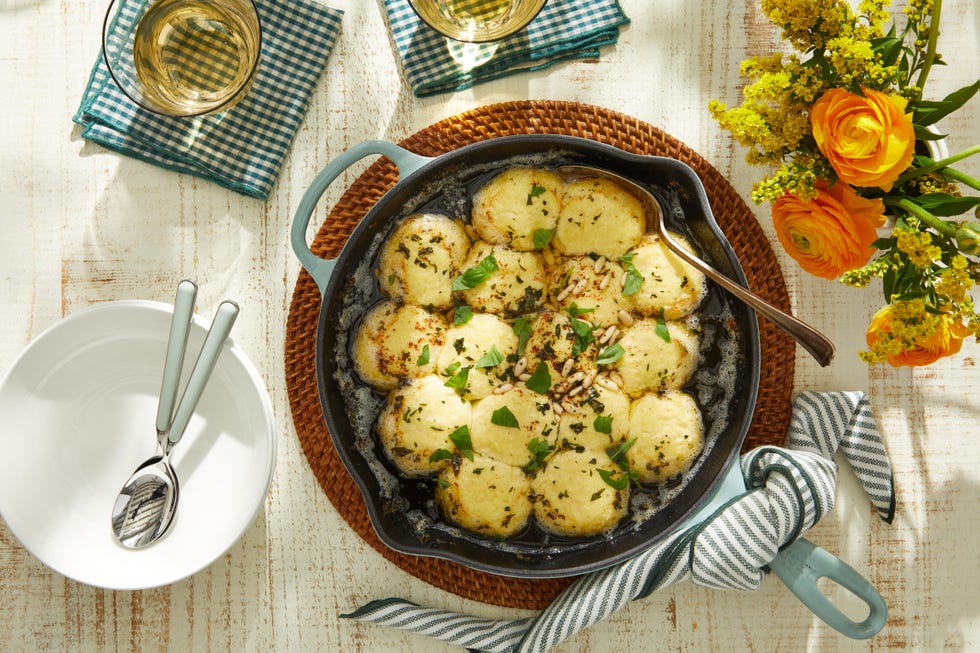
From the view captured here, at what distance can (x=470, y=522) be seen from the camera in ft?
5.21

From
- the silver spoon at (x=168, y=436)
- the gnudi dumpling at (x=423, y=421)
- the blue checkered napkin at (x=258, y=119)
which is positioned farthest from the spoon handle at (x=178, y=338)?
the gnudi dumpling at (x=423, y=421)

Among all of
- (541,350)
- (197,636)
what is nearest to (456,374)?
(541,350)

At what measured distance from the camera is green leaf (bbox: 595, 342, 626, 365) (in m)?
1.58

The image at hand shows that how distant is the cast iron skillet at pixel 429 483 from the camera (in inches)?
59.2

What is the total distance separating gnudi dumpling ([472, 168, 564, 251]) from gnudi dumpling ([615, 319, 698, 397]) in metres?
0.27

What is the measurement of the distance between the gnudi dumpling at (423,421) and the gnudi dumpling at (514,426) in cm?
4

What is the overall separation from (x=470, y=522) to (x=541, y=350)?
1.25 ft

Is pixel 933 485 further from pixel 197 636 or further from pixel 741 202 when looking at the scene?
pixel 197 636

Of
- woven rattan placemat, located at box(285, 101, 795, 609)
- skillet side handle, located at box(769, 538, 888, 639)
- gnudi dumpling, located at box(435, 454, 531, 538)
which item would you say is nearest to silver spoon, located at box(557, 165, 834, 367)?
woven rattan placemat, located at box(285, 101, 795, 609)

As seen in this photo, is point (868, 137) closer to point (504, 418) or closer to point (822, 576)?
point (504, 418)

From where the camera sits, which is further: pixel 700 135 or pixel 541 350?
pixel 700 135

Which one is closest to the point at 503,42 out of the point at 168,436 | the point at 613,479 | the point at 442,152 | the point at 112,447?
the point at 442,152

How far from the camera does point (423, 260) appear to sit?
5.12ft

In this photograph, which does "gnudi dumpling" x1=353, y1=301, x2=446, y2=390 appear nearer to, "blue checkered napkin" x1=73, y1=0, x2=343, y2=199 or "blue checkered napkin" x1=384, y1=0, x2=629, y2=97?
"blue checkered napkin" x1=73, y1=0, x2=343, y2=199
